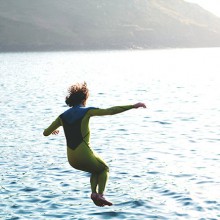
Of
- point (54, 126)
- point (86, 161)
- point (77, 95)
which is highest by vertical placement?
point (77, 95)

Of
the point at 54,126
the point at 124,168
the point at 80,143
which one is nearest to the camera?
the point at 80,143

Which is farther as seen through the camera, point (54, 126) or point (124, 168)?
point (124, 168)

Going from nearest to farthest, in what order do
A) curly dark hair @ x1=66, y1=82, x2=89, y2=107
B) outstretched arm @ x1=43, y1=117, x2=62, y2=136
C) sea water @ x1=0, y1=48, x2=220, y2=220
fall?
curly dark hair @ x1=66, y1=82, x2=89, y2=107, outstretched arm @ x1=43, y1=117, x2=62, y2=136, sea water @ x1=0, y1=48, x2=220, y2=220

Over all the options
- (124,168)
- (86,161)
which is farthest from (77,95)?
(124,168)

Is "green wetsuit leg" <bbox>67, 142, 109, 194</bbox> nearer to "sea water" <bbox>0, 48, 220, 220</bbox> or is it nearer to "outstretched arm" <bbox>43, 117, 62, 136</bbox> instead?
"outstretched arm" <bbox>43, 117, 62, 136</bbox>

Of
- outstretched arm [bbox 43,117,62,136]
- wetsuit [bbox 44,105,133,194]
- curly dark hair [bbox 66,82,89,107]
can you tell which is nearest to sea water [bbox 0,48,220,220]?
outstretched arm [bbox 43,117,62,136]

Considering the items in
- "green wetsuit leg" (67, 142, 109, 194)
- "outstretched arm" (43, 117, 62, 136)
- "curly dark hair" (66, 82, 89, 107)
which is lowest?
"green wetsuit leg" (67, 142, 109, 194)

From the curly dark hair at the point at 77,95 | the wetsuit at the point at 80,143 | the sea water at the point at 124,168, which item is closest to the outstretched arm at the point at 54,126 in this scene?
the wetsuit at the point at 80,143

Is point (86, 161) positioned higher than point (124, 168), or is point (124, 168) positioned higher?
point (86, 161)

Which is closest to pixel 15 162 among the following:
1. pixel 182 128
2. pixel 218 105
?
pixel 182 128

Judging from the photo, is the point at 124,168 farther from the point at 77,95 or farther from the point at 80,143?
the point at 77,95

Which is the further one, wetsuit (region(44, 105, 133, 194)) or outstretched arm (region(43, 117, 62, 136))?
outstretched arm (region(43, 117, 62, 136))

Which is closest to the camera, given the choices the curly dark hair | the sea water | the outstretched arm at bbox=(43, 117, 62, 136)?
the curly dark hair

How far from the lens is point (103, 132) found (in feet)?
160
